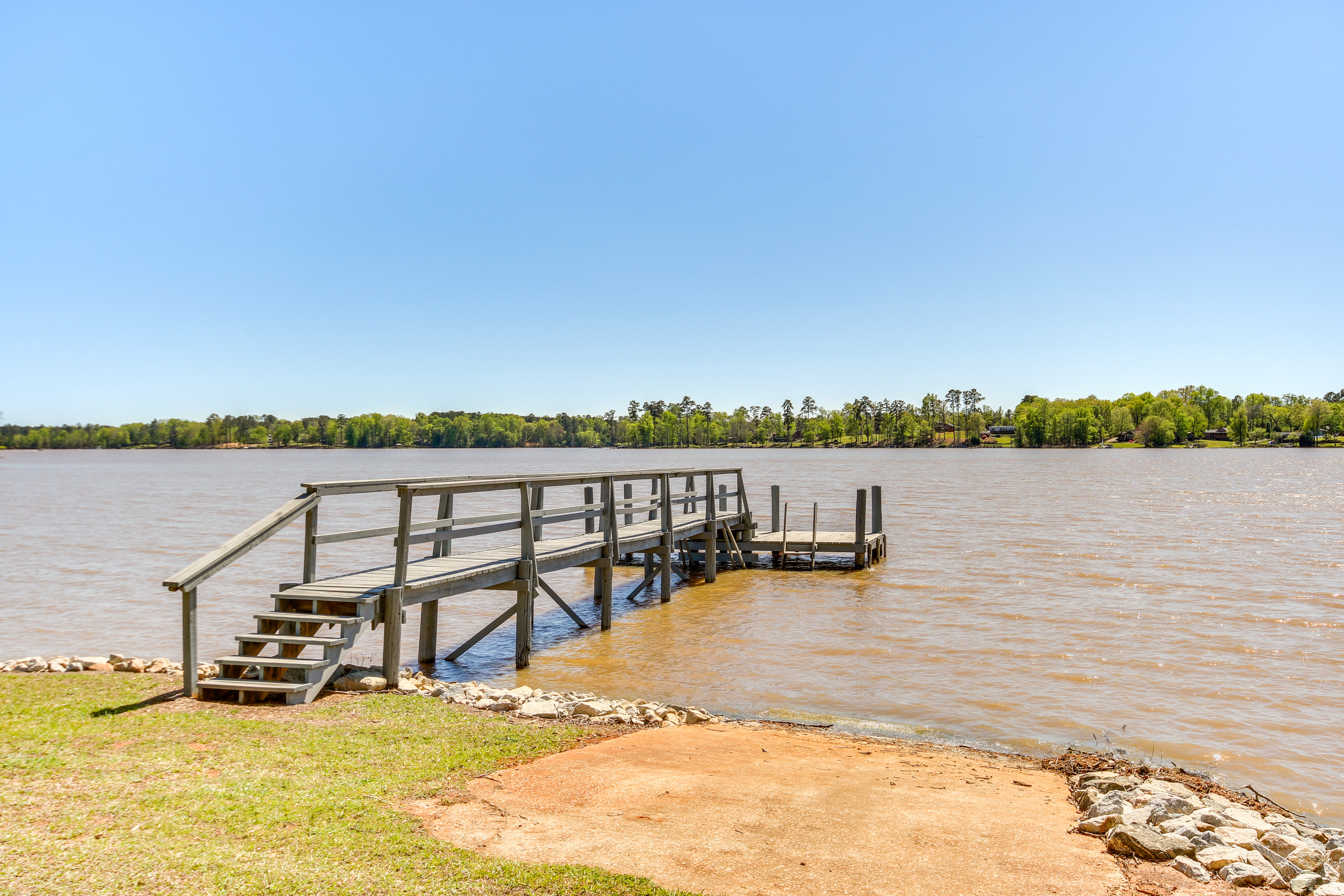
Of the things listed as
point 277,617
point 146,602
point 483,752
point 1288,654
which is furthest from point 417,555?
point 1288,654

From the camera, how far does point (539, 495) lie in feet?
51.0

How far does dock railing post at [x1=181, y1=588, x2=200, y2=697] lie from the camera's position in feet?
26.7

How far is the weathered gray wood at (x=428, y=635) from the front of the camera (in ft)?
42.5

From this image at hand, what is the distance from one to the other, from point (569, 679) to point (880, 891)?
7.70 m

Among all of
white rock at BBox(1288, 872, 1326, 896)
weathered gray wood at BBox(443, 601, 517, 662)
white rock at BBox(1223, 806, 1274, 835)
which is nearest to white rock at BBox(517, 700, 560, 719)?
weathered gray wood at BBox(443, 601, 517, 662)

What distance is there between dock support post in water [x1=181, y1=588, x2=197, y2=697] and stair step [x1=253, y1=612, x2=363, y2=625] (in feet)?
2.52

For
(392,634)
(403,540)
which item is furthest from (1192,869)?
(403,540)

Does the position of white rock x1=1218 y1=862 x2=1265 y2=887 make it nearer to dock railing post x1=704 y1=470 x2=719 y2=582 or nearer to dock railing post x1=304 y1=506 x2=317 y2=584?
dock railing post x1=304 y1=506 x2=317 y2=584

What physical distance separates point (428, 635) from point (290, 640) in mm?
A: 4386

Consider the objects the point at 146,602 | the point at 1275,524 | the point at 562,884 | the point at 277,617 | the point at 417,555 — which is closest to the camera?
the point at 562,884

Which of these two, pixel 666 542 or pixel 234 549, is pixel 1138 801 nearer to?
pixel 234 549

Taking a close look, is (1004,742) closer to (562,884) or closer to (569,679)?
(569,679)

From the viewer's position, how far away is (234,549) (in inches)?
332

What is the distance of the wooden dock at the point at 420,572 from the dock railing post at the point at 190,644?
0.6 inches
